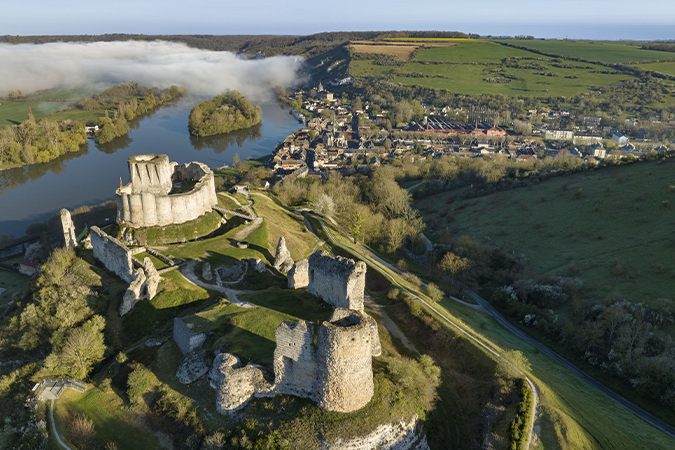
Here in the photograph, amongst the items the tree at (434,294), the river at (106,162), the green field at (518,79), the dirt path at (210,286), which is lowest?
the river at (106,162)

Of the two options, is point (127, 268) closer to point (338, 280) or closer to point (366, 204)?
point (338, 280)

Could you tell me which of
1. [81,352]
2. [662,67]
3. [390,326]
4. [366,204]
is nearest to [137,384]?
[81,352]

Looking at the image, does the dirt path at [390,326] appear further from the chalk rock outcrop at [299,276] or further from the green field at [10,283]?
the green field at [10,283]

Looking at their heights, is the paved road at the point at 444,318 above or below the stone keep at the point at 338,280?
below

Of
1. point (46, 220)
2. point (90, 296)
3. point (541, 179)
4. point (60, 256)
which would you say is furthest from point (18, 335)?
point (541, 179)

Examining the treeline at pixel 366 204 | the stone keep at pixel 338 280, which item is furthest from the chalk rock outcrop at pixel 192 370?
the treeline at pixel 366 204

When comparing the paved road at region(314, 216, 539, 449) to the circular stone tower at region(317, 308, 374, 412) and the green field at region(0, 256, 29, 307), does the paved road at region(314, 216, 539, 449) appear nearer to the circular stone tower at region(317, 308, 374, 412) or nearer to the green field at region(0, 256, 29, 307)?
the circular stone tower at region(317, 308, 374, 412)
